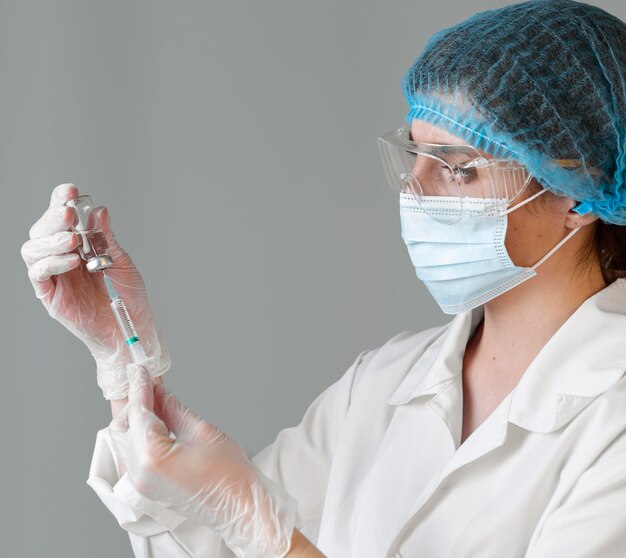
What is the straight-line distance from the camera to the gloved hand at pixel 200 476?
1.48 m

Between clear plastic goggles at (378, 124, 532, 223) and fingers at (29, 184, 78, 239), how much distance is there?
548 millimetres

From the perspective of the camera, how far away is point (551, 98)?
1.64m

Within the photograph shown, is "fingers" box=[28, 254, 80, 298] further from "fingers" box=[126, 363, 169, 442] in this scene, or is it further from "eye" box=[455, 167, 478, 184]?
"eye" box=[455, 167, 478, 184]

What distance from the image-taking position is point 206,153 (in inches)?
112

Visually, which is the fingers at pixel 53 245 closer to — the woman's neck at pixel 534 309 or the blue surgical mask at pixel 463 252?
the blue surgical mask at pixel 463 252

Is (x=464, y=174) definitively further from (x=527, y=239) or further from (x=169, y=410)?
(x=169, y=410)

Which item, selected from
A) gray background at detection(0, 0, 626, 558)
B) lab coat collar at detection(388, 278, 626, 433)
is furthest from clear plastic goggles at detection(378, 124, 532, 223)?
gray background at detection(0, 0, 626, 558)

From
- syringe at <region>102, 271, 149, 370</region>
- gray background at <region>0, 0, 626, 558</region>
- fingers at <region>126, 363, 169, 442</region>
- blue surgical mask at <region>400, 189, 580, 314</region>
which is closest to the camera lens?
fingers at <region>126, 363, 169, 442</region>

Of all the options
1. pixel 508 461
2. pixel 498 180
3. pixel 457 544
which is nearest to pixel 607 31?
pixel 498 180

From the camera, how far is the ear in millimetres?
1741

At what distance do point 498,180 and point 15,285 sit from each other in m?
1.54

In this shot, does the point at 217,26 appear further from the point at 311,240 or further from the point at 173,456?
the point at 173,456

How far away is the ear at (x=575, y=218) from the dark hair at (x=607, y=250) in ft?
0.20

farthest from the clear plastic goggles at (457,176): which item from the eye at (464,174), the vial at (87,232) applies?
the vial at (87,232)
